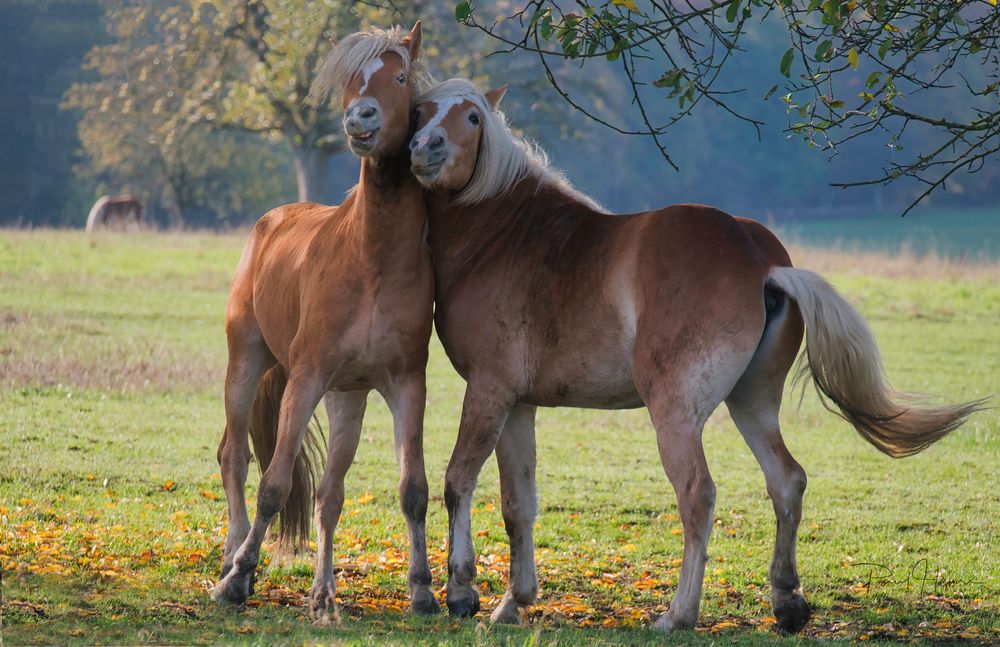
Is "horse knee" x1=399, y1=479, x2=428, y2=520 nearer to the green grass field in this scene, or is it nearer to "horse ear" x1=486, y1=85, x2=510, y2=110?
the green grass field

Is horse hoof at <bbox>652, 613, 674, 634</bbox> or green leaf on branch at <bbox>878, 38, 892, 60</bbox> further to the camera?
horse hoof at <bbox>652, 613, 674, 634</bbox>

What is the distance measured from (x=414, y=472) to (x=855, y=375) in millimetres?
2162

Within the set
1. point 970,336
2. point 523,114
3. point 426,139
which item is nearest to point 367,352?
point 426,139

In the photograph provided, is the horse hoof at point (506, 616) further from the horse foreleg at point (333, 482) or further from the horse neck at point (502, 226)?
the horse neck at point (502, 226)

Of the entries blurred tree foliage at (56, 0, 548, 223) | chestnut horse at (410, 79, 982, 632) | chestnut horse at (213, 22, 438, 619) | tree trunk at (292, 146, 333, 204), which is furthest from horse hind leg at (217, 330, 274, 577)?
tree trunk at (292, 146, 333, 204)

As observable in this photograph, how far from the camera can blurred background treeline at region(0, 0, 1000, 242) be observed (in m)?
29.0

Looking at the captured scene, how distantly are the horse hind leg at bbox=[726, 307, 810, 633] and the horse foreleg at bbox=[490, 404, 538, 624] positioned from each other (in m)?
1.08

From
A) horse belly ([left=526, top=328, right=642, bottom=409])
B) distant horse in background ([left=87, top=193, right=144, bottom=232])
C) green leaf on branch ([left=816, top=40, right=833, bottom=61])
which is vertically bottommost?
horse belly ([left=526, top=328, right=642, bottom=409])

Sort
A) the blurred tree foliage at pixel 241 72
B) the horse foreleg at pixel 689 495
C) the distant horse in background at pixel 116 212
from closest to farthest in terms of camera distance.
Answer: the horse foreleg at pixel 689 495
the blurred tree foliage at pixel 241 72
the distant horse in background at pixel 116 212

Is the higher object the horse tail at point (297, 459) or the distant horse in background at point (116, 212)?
the distant horse in background at point (116, 212)

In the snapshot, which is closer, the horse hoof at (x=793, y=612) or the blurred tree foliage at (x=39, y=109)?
the horse hoof at (x=793, y=612)

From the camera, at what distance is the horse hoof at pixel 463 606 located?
575cm

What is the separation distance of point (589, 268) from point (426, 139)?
3.29ft

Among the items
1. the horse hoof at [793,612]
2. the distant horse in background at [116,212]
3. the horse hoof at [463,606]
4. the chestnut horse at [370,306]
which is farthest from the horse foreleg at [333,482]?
the distant horse in background at [116,212]
